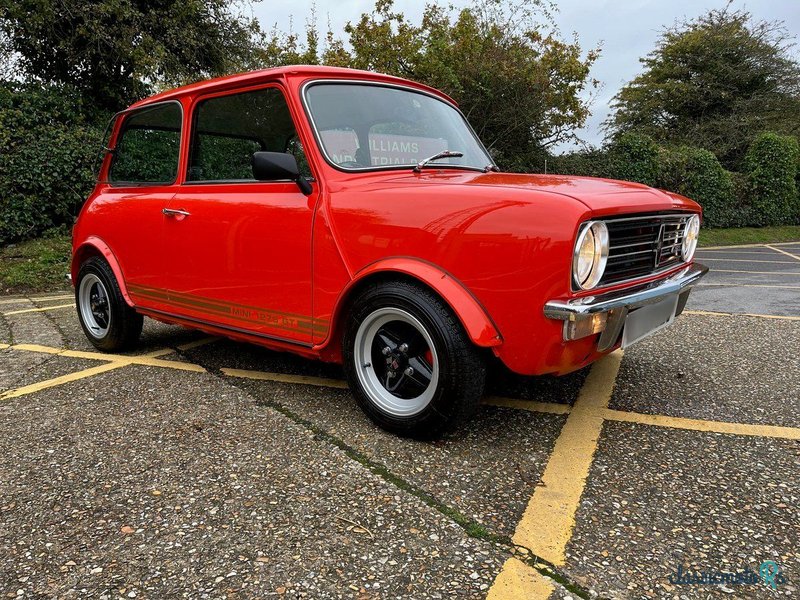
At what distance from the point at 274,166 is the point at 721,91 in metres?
26.5

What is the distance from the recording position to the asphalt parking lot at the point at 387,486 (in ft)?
5.98

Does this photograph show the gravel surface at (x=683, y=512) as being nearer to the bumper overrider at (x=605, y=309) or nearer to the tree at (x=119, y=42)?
the bumper overrider at (x=605, y=309)

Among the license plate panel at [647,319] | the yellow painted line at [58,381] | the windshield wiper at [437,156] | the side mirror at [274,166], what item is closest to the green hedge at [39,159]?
the yellow painted line at [58,381]

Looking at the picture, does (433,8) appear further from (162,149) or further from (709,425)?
(709,425)

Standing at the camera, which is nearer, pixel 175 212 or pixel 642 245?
pixel 642 245

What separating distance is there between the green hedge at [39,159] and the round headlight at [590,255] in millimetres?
9497

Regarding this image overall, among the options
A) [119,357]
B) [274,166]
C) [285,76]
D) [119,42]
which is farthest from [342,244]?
[119,42]

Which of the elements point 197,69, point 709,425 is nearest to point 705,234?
point 197,69

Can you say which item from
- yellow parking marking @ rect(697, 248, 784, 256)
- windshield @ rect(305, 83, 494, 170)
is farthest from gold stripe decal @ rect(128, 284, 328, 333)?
yellow parking marking @ rect(697, 248, 784, 256)

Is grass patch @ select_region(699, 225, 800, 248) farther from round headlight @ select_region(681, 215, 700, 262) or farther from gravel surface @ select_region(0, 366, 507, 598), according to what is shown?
gravel surface @ select_region(0, 366, 507, 598)

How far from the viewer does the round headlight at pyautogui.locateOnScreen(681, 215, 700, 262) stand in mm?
3201

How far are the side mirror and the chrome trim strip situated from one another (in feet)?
4.80

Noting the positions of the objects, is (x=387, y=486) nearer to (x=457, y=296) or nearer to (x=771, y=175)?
(x=457, y=296)

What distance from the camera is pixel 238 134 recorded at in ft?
11.6
